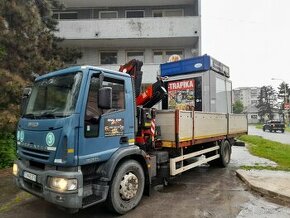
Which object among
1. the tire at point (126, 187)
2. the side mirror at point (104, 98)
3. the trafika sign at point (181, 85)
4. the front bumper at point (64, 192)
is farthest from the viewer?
the trafika sign at point (181, 85)

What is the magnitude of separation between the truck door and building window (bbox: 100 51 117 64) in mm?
14946

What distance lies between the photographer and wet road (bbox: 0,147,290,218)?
5461 mm

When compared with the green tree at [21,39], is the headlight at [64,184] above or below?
below

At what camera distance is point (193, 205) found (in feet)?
19.5

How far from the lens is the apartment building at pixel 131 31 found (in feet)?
59.1

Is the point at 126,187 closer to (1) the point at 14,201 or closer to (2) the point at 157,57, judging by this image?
(1) the point at 14,201

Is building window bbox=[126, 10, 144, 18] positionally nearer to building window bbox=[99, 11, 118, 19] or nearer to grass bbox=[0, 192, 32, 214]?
building window bbox=[99, 11, 118, 19]

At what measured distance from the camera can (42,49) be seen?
12.4m

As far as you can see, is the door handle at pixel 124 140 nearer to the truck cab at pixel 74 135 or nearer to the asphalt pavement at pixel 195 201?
the truck cab at pixel 74 135

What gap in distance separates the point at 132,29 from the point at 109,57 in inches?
122

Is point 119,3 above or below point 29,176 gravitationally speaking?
above

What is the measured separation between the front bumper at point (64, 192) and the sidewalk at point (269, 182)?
12.0 feet

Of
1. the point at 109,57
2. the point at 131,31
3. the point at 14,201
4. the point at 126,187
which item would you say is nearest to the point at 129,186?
the point at 126,187

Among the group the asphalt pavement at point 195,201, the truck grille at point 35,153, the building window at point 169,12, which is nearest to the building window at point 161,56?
the building window at point 169,12
